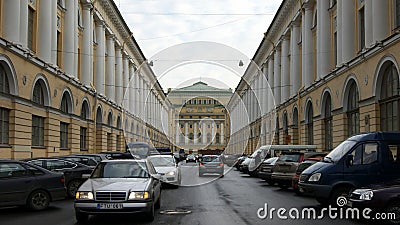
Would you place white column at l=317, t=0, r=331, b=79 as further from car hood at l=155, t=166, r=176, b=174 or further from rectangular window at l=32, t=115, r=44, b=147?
rectangular window at l=32, t=115, r=44, b=147

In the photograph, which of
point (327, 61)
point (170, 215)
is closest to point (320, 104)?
point (327, 61)

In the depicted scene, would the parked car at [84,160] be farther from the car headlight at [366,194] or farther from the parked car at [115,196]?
the car headlight at [366,194]

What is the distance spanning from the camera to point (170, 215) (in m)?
13.6

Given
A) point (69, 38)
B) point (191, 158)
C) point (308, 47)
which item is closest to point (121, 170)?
point (69, 38)

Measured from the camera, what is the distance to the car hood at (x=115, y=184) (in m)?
12.0

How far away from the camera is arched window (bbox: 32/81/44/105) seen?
31.3 meters

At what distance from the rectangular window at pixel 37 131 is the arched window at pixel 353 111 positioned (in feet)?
63.5

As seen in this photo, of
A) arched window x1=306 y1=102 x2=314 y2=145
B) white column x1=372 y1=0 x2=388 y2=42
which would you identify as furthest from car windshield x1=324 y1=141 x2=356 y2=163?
arched window x1=306 y1=102 x2=314 y2=145

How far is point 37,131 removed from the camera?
105 feet

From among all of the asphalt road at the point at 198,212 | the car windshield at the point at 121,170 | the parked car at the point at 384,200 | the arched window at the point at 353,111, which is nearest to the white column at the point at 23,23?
the asphalt road at the point at 198,212

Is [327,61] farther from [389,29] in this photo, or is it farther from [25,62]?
[25,62]

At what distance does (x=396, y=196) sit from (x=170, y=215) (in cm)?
569

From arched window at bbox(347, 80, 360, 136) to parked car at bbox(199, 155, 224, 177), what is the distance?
823cm

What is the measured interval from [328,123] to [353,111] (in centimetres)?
682
